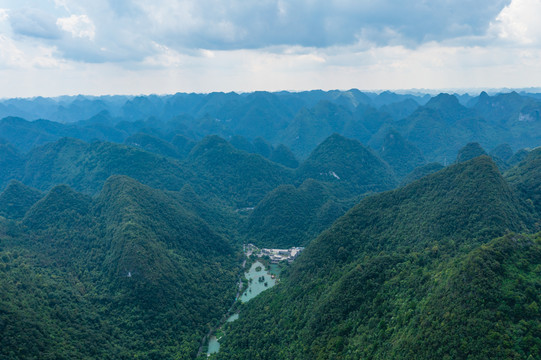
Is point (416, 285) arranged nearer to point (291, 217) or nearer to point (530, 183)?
point (530, 183)

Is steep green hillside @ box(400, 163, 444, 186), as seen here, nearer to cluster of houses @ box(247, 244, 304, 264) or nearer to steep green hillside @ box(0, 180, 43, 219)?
cluster of houses @ box(247, 244, 304, 264)

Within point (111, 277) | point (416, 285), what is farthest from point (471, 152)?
point (111, 277)

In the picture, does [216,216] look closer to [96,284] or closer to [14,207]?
[96,284]

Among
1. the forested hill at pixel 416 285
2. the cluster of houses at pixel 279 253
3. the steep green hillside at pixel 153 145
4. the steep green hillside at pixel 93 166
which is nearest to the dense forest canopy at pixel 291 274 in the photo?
the forested hill at pixel 416 285

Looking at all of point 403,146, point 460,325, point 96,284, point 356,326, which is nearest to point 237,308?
point 96,284

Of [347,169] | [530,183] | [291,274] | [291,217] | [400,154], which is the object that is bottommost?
[291,274]

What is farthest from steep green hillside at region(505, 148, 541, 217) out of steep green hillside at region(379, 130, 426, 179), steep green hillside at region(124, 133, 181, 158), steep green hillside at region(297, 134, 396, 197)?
steep green hillside at region(124, 133, 181, 158)

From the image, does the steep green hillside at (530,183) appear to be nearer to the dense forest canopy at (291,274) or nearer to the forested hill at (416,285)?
the dense forest canopy at (291,274)
